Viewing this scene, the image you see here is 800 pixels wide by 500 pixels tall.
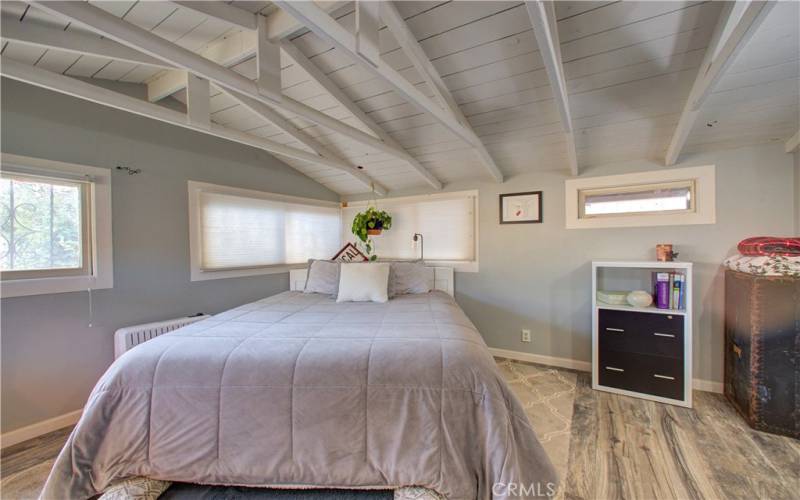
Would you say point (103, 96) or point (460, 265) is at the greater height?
point (103, 96)

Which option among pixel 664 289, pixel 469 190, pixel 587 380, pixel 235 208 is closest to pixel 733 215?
pixel 664 289

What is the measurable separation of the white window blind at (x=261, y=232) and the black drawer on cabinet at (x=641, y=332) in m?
3.11

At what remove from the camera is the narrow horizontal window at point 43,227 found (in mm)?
1858

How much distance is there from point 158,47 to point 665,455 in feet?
11.1

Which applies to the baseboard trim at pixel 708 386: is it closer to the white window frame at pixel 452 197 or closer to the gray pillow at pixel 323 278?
the white window frame at pixel 452 197

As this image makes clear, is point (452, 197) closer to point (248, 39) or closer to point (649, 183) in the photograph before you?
point (649, 183)

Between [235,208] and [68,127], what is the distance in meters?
1.21

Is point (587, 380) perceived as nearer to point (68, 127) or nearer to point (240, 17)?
point (240, 17)

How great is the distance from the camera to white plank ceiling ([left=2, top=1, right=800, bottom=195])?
1.40m

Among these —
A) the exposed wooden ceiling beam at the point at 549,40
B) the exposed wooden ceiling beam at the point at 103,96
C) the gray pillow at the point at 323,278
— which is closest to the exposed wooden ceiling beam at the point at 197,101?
the exposed wooden ceiling beam at the point at 103,96

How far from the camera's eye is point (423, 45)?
1657 mm

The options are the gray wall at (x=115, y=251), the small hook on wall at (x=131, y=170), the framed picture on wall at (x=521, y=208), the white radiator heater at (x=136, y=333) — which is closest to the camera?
the gray wall at (x=115, y=251)

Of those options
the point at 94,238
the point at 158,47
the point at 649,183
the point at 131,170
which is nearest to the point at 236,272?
the point at 94,238

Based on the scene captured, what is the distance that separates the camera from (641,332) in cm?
227
